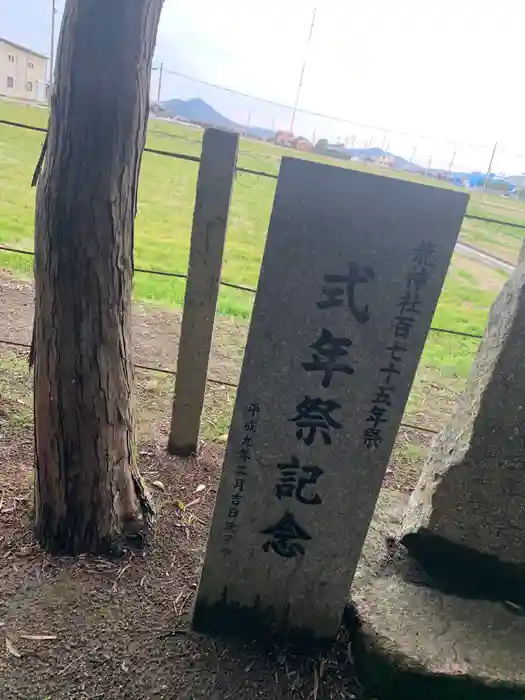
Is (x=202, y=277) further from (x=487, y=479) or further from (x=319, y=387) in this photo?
(x=487, y=479)

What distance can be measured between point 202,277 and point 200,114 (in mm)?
2441

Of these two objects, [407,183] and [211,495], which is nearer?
[407,183]

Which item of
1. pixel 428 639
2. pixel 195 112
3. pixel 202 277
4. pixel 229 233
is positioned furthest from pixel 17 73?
pixel 428 639

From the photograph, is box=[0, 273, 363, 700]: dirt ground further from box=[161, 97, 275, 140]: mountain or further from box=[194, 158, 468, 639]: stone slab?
box=[161, 97, 275, 140]: mountain

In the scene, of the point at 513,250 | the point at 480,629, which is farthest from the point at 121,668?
the point at 513,250

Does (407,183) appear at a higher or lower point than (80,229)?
higher

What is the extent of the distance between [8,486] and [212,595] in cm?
114

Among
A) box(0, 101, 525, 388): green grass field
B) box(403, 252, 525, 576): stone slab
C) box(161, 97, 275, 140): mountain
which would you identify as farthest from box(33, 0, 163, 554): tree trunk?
box(161, 97, 275, 140): mountain

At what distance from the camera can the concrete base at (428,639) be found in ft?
6.00

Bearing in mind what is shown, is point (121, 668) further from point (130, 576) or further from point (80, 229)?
point (80, 229)

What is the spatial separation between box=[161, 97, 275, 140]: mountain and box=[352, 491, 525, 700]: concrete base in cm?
305

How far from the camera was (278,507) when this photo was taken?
1921 millimetres

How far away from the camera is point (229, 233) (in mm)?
8023

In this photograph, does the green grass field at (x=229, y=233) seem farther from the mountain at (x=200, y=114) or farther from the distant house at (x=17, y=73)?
the distant house at (x=17, y=73)
